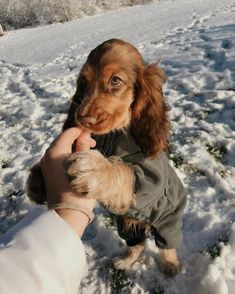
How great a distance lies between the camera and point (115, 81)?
2455mm

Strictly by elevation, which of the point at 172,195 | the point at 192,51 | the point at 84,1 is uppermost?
the point at 172,195

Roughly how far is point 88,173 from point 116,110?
53 cm

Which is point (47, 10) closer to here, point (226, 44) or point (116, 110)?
point (226, 44)

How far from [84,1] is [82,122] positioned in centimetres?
1823

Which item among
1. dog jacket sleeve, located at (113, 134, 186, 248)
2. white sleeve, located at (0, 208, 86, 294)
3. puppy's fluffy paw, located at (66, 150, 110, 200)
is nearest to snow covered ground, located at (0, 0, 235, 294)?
dog jacket sleeve, located at (113, 134, 186, 248)

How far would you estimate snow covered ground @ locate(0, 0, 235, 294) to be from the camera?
3.15 meters

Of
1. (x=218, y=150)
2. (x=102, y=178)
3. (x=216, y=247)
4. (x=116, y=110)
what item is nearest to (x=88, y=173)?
(x=102, y=178)

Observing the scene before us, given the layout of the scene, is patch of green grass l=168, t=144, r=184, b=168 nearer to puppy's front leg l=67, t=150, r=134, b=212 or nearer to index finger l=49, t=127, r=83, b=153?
puppy's front leg l=67, t=150, r=134, b=212

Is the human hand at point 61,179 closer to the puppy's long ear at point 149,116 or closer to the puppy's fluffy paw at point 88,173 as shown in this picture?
the puppy's fluffy paw at point 88,173

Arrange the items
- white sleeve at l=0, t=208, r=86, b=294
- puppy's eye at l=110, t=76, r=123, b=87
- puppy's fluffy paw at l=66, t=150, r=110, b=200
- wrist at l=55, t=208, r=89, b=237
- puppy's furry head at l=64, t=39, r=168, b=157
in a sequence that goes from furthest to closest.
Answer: puppy's eye at l=110, t=76, r=123, b=87
puppy's furry head at l=64, t=39, r=168, b=157
puppy's fluffy paw at l=66, t=150, r=110, b=200
wrist at l=55, t=208, r=89, b=237
white sleeve at l=0, t=208, r=86, b=294

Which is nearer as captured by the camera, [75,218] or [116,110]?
[75,218]

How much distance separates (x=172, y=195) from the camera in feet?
8.89

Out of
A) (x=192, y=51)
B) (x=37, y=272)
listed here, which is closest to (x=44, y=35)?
(x=192, y=51)

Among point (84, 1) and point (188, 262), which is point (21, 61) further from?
point (84, 1)
